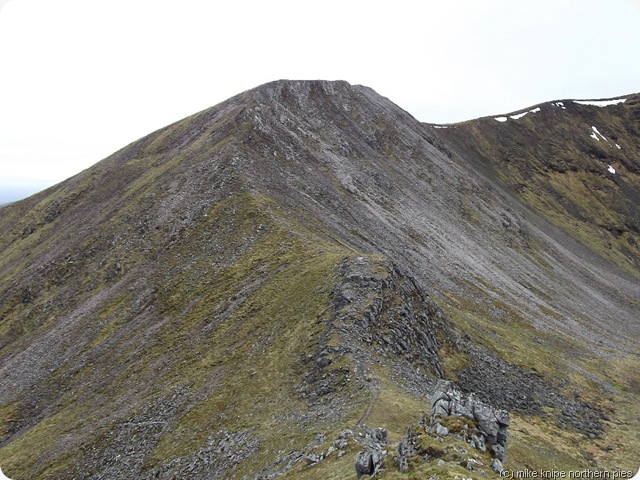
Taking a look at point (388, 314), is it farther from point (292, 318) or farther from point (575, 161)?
point (575, 161)

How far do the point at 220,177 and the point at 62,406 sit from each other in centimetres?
3116

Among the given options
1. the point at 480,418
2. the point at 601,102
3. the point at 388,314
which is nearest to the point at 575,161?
the point at 601,102

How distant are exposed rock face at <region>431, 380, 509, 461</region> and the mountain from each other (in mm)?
129

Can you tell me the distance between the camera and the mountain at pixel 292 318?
2712cm

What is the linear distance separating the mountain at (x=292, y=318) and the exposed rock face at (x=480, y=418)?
0.42ft

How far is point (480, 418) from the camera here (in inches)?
787

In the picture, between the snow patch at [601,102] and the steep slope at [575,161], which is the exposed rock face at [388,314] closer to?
the steep slope at [575,161]

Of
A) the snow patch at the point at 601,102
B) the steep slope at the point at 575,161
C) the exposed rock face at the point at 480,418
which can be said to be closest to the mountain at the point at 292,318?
the exposed rock face at the point at 480,418

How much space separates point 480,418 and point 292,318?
18.8 m

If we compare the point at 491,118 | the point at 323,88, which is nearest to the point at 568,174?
the point at 491,118

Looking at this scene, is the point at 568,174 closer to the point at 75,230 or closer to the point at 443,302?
the point at 443,302

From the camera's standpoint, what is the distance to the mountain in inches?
1068

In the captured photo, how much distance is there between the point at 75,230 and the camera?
64.5 m

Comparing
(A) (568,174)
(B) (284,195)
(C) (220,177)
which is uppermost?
(C) (220,177)
